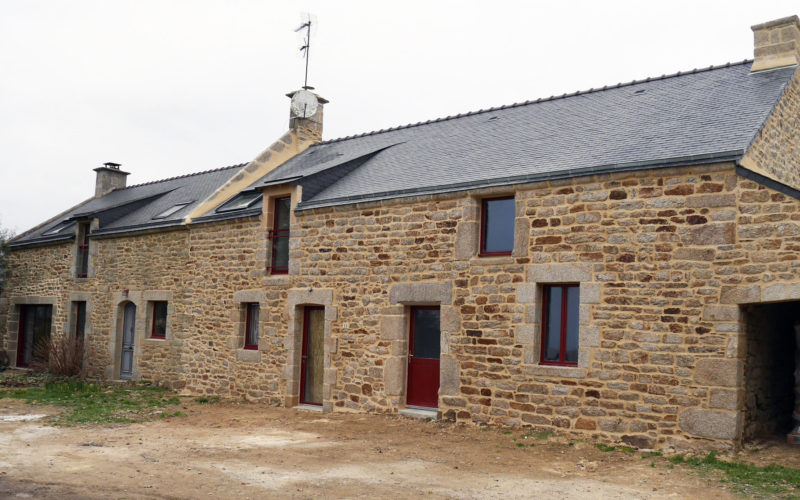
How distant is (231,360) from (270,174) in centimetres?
469

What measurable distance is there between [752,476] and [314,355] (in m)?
7.36

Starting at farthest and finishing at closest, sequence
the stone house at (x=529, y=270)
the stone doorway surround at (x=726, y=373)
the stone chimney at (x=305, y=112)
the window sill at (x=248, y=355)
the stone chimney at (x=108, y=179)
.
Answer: the stone chimney at (x=108, y=179)
the stone chimney at (x=305, y=112)
the window sill at (x=248, y=355)
the stone house at (x=529, y=270)
the stone doorway surround at (x=726, y=373)

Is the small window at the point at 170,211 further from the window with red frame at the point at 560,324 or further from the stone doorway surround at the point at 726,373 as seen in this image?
the stone doorway surround at the point at 726,373

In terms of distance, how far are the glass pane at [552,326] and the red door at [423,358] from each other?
186 centimetres

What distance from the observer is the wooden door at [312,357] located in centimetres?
1227

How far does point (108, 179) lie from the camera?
919 inches

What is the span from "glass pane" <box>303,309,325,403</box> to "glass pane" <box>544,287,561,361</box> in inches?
171

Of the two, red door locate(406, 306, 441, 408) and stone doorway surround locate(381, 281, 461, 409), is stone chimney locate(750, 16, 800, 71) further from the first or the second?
red door locate(406, 306, 441, 408)

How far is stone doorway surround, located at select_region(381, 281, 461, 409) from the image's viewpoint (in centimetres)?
1016

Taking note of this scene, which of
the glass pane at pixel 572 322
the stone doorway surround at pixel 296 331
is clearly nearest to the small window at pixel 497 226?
the glass pane at pixel 572 322

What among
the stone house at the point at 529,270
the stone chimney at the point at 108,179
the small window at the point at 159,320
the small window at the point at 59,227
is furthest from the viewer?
the stone chimney at the point at 108,179

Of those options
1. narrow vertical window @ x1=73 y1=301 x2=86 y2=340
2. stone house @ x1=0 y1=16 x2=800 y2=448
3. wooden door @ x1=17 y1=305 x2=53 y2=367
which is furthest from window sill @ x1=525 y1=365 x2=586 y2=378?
wooden door @ x1=17 y1=305 x2=53 y2=367

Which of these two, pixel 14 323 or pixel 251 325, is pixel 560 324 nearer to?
pixel 251 325

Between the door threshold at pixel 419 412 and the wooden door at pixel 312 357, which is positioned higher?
the wooden door at pixel 312 357
